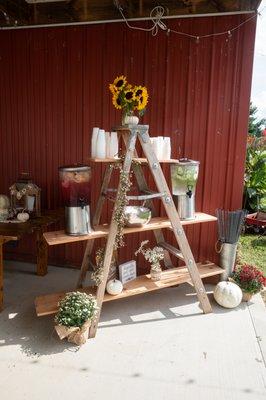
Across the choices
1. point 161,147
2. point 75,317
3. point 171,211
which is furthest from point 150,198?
point 75,317

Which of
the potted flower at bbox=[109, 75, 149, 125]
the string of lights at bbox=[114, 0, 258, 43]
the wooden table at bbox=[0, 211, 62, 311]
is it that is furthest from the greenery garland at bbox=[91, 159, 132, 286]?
the string of lights at bbox=[114, 0, 258, 43]

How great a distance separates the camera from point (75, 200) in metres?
3.02

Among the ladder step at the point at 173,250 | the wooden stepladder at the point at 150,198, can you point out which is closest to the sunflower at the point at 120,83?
the wooden stepladder at the point at 150,198

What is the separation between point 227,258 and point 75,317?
1.81 meters

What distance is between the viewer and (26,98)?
13.9 feet

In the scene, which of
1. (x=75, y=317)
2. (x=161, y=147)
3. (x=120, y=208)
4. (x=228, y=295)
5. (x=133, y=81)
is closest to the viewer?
(x=75, y=317)

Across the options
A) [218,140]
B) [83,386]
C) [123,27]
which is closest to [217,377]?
[83,386]

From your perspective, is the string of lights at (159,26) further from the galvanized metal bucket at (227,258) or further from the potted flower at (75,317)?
the potted flower at (75,317)

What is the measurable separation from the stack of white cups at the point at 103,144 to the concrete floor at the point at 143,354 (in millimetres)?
1542

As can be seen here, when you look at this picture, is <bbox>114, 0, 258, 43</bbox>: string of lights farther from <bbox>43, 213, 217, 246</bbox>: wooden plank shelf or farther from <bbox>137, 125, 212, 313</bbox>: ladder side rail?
<bbox>43, 213, 217, 246</bbox>: wooden plank shelf

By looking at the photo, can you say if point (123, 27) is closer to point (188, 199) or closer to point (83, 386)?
point (188, 199)

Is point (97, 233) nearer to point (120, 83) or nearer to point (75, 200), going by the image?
point (75, 200)

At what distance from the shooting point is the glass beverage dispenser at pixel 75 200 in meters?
2.98

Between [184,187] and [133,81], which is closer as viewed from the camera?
[184,187]
